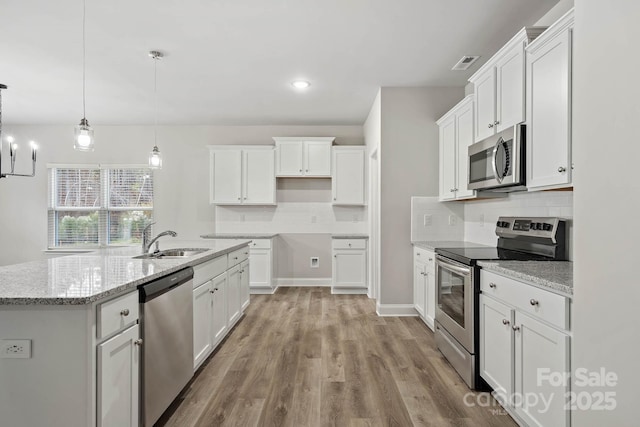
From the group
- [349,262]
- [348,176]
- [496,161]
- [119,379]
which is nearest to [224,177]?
[348,176]

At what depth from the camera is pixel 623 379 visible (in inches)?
40.1

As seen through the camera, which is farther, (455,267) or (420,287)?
(420,287)

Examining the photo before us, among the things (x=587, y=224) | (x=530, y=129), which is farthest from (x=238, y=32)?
(x=587, y=224)

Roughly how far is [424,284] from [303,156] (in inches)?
111

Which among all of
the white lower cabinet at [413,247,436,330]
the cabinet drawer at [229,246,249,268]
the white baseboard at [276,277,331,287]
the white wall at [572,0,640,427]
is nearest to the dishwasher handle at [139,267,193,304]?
the cabinet drawer at [229,246,249,268]

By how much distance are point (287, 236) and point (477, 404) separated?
13.3ft

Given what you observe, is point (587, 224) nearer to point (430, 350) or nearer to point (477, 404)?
point (477, 404)

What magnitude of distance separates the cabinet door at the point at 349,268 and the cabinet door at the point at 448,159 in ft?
5.61

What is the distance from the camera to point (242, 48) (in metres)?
3.17

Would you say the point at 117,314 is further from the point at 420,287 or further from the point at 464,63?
the point at 464,63

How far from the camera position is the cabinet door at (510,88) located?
230 cm

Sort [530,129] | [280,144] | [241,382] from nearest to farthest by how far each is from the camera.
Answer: [530,129], [241,382], [280,144]

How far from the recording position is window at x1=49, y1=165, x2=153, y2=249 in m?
5.86

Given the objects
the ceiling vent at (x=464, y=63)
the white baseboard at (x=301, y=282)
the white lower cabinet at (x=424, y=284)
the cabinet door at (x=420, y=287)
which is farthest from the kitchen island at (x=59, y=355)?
the white baseboard at (x=301, y=282)
